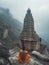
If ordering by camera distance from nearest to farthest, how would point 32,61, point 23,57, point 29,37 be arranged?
point 32,61 < point 23,57 < point 29,37

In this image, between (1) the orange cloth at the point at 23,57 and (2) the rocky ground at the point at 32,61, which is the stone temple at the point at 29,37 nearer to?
(2) the rocky ground at the point at 32,61

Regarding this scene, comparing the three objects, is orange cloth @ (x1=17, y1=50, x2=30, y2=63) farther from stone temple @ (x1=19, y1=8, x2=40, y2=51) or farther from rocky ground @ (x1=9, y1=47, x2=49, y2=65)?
stone temple @ (x1=19, y1=8, x2=40, y2=51)

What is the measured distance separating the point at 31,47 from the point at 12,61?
12.8 m

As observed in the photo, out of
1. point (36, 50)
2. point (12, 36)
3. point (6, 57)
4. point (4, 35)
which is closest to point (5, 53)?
point (6, 57)

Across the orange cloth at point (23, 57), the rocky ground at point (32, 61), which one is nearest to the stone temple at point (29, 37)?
the rocky ground at point (32, 61)

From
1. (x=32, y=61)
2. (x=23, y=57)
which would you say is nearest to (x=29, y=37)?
(x=23, y=57)

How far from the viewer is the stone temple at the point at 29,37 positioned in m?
57.4

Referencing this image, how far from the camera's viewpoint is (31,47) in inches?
2267

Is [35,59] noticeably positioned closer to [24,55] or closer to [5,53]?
[24,55]

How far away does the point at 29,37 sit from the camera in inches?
2267

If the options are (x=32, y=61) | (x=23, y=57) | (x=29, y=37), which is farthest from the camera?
(x=29, y=37)

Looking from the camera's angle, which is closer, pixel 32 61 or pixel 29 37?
pixel 32 61

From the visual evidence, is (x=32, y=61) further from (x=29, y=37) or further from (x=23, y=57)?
(x=29, y=37)

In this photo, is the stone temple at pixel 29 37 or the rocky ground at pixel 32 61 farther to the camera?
the stone temple at pixel 29 37
